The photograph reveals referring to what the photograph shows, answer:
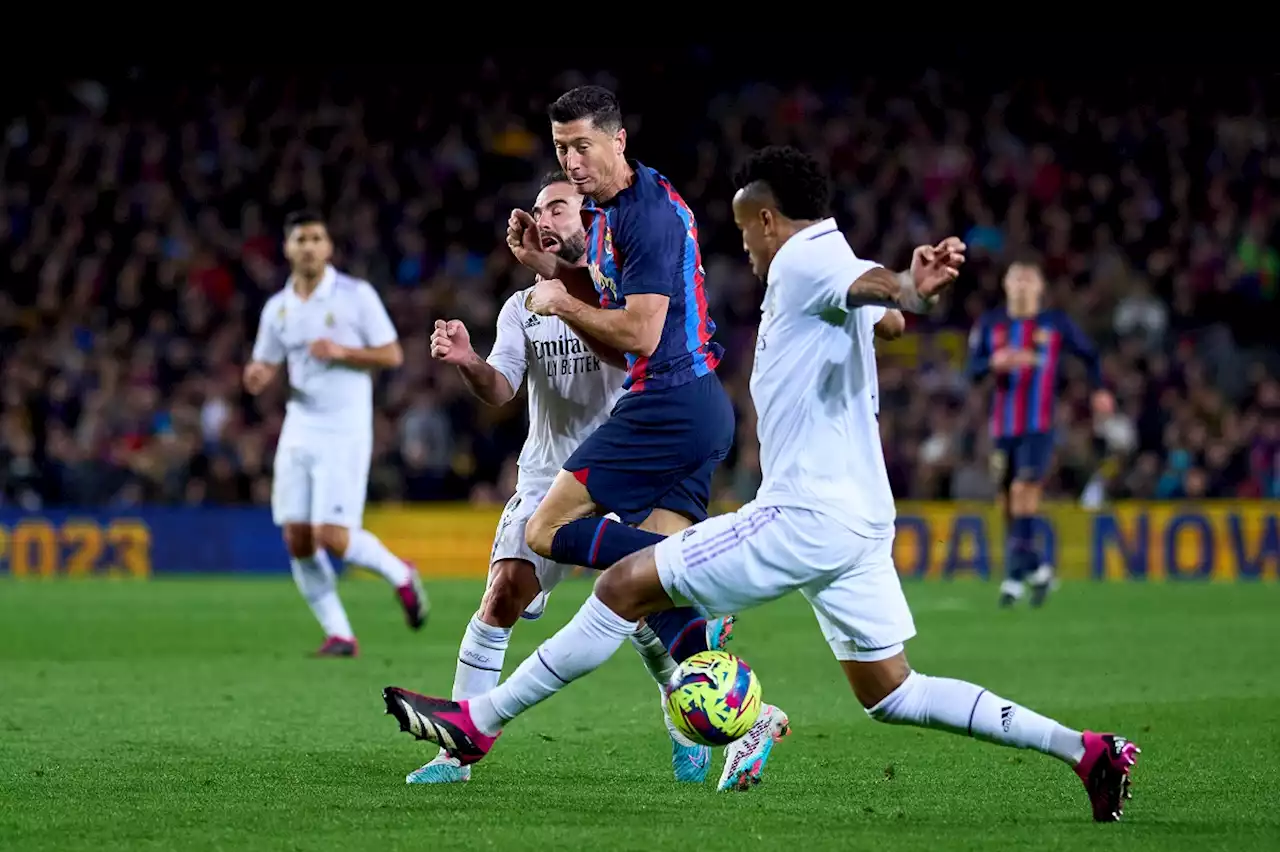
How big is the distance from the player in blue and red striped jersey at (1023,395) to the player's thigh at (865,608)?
32.0ft

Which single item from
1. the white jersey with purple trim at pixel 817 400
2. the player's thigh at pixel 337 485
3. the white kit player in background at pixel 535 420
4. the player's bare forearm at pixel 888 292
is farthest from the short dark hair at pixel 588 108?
the player's thigh at pixel 337 485

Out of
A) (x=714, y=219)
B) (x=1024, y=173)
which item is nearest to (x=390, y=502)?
(x=714, y=219)

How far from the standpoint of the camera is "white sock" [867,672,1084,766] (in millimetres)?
5609

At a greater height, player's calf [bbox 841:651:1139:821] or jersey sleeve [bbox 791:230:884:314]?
jersey sleeve [bbox 791:230:884:314]

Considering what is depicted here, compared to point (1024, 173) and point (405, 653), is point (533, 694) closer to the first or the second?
point (405, 653)

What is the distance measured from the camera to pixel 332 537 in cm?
1186

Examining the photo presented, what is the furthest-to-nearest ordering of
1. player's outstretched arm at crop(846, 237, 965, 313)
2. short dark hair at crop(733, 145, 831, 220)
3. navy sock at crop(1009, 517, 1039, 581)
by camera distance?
1. navy sock at crop(1009, 517, 1039, 581)
2. short dark hair at crop(733, 145, 831, 220)
3. player's outstretched arm at crop(846, 237, 965, 313)

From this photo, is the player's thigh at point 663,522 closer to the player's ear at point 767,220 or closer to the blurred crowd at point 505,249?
the player's ear at point 767,220

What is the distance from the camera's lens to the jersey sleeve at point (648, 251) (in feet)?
20.9

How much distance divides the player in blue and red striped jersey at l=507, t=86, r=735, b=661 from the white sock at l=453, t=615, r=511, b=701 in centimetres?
55

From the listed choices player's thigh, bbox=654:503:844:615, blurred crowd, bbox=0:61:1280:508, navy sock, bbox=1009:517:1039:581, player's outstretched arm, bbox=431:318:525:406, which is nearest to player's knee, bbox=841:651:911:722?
player's thigh, bbox=654:503:844:615

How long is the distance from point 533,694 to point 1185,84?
22.2 metres

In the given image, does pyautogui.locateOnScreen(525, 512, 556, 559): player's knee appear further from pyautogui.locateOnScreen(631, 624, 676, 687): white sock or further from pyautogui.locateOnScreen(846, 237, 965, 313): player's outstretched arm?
pyautogui.locateOnScreen(846, 237, 965, 313): player's outstretched arm

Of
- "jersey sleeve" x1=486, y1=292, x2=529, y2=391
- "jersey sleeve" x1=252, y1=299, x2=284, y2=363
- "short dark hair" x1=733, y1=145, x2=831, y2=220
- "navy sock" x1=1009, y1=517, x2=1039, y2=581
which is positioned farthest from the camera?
"navy sock" x1=1009, y1=517, x2=1039, y2=581
